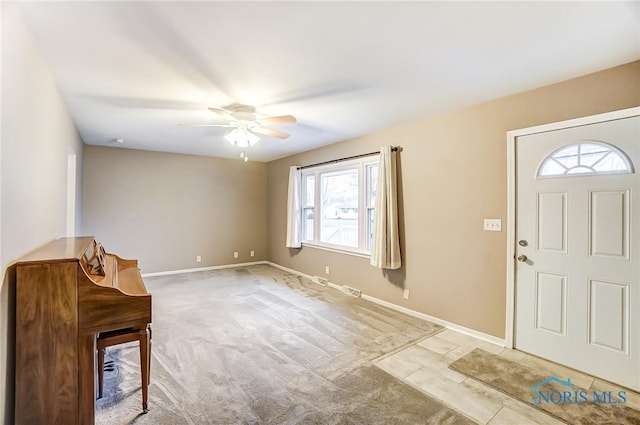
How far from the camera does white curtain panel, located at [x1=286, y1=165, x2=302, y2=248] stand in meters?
5.71

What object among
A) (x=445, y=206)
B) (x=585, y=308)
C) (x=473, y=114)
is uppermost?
(x=473, y=114)

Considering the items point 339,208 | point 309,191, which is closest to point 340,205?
point 339,208

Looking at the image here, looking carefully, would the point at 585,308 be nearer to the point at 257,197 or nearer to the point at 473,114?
the point at 473,114

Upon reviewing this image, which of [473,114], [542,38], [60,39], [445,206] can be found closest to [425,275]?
[445,206]

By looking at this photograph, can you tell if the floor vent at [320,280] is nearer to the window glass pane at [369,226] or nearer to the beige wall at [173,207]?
the window glass pane at [369,226]

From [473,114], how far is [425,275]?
6.30 ft

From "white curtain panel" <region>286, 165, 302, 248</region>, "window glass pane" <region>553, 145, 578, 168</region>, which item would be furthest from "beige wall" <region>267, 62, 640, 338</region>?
"white curtain panel" <region>286, 165, 302, 248</region>

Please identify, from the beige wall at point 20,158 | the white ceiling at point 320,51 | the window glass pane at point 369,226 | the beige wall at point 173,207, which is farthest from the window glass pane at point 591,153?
the beige wall at point 173,207

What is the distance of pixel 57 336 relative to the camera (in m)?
1.55

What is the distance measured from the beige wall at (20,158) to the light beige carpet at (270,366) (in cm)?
88

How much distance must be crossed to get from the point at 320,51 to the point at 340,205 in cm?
313

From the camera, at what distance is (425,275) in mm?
3553

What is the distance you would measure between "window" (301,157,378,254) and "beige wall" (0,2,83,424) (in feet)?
11.6

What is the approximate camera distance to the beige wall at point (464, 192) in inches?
97.5
